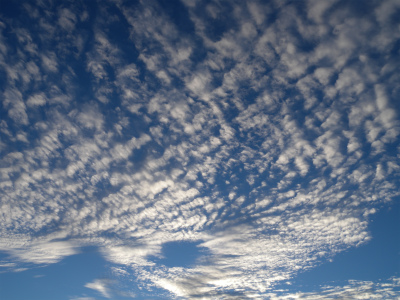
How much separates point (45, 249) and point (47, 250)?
39cm

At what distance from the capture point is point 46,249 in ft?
135

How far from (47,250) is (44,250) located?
1.85 feet

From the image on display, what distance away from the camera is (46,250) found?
41.2 meters

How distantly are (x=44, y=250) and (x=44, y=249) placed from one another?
1.42 feet

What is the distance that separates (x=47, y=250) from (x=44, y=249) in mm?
486

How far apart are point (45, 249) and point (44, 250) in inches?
21.9

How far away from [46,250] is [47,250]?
16cm

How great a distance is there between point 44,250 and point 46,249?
67 cm

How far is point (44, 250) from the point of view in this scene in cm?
4134

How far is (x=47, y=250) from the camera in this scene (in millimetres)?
41250

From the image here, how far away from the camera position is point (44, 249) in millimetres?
41062
